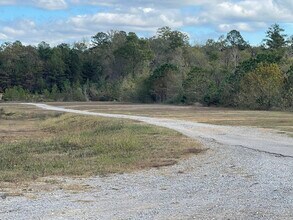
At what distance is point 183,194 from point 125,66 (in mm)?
128965

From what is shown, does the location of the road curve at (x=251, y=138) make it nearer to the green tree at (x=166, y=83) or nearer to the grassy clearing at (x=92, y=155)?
the grassy clearing at (x=92, y=155)

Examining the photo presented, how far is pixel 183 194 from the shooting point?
44.3ft

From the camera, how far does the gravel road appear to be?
1120cm

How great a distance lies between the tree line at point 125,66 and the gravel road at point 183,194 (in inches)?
2732

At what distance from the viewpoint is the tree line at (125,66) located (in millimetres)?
101500

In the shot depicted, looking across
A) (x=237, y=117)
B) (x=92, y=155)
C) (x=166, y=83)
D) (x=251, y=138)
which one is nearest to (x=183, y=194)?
(x=92, y=155)

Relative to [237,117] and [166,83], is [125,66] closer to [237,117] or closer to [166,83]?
[166,83]

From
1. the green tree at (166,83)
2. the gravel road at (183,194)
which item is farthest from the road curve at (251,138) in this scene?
the green tree at (166,83)

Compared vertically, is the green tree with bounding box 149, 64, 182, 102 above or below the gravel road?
above

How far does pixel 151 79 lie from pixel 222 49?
46737mm

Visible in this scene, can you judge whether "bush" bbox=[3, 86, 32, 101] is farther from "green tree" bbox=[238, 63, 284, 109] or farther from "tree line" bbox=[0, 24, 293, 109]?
"green tree" bbox=[238, 63, 284, 109]

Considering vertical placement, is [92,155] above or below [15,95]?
above

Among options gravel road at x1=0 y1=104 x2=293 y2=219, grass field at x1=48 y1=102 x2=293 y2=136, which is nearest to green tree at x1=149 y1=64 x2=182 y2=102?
grass field at x1=48 y1=102 x2=293 y2=136

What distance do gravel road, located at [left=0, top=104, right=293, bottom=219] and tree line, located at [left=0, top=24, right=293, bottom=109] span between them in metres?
69.4
